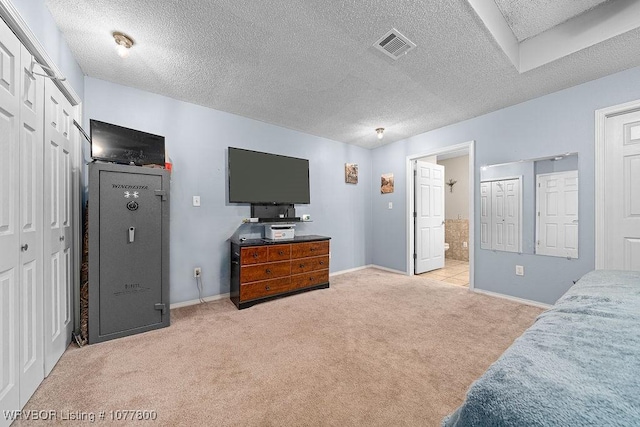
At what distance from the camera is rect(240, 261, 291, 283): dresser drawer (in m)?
2.73

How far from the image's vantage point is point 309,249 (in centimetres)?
328

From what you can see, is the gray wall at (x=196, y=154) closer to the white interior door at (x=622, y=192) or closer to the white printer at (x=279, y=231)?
the white printer at (x=279, y=231)

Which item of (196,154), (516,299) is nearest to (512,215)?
(516,299)

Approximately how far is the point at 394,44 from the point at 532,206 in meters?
2.52

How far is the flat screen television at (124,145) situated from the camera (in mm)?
2059

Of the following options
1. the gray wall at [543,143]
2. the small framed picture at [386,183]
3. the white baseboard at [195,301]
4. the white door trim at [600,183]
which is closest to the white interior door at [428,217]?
the small framed picture at [386,183]

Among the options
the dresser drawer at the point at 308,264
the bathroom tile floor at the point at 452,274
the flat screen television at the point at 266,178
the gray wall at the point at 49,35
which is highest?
the gray wall at the point at 49,35

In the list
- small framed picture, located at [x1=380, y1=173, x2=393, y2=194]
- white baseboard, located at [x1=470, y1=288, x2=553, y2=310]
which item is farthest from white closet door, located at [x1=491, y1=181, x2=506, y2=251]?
small framed picture, located at [x1=380, y1=173, x2=393, y2=194]

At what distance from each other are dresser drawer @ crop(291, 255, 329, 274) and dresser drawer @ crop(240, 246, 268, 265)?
428mm

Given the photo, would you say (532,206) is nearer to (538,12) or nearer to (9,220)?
(538,12)

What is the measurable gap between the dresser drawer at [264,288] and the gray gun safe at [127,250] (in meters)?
0.74

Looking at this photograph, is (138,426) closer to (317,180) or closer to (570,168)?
(317,180)

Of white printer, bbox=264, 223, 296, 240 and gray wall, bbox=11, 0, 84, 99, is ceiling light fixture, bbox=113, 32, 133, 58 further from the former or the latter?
white printer, bbox=264, 223, 296, 240

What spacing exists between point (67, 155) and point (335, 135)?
3.24 metres
